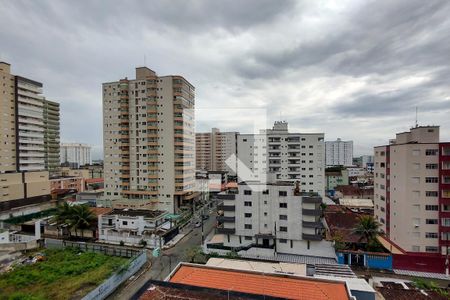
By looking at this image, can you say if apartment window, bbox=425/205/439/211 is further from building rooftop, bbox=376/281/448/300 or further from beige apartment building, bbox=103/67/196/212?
beige apartment building, bbox=103/67/196/212

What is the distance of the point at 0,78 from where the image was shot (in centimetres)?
4609

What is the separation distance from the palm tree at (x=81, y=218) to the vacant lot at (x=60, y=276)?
16.3ft

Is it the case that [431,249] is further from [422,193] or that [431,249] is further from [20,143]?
[20,143]

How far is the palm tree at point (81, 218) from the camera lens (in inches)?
1196

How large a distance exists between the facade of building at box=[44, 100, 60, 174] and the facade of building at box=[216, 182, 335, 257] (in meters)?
64.2

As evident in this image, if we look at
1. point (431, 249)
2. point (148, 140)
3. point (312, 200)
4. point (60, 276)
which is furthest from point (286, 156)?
point (60, 276)

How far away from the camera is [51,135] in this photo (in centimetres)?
6862

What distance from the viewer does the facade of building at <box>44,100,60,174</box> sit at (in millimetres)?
67062

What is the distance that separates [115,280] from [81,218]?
1435cm

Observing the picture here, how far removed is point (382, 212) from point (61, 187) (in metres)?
63.9

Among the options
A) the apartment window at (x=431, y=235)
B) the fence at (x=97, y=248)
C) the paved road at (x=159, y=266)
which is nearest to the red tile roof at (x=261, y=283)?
the paved road at (x=159, y=266)

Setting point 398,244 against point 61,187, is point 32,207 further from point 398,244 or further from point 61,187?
point 398,244

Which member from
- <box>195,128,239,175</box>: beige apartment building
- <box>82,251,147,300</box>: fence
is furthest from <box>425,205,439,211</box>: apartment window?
<box>195,128,239,175</box>: beige apartment building

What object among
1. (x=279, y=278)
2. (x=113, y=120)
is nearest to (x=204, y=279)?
(x=279, y=278)
